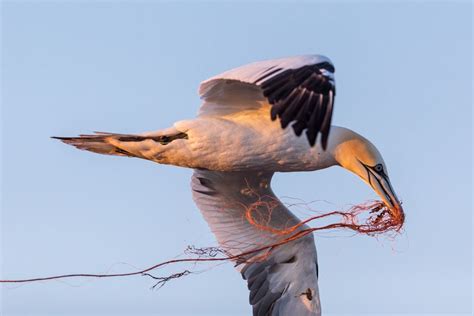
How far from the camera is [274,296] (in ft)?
47.4

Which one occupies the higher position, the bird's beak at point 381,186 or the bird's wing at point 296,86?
the bird's wing at point 296,86

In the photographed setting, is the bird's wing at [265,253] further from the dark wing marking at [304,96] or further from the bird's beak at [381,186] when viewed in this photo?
the dark wing marking at [304,96]

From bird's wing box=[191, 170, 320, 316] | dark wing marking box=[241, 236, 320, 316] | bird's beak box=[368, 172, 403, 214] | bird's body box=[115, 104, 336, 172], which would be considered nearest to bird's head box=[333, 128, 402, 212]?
bird's beak box=[368, 172, 403, 214]

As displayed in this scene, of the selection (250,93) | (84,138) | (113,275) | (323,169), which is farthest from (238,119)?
(113,275)

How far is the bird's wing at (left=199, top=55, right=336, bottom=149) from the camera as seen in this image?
388 inches

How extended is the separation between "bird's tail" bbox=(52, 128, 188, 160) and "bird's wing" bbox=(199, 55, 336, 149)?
2.81 feet

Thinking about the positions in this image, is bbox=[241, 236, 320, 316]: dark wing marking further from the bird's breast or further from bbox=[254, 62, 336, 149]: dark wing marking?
bbox=[254, 62, 336, 149]: dark wing marking

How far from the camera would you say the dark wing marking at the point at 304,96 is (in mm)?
9844

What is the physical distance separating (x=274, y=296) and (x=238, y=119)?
129 inches

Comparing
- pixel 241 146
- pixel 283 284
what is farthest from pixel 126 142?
pixel 283 284

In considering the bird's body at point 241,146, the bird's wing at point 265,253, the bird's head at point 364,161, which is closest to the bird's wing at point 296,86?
the bird's body at point 241,146

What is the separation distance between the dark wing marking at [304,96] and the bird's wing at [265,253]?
3.81 meters

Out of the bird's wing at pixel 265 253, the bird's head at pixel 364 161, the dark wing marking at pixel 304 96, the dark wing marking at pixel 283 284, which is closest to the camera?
the dark wing marking at pixel 304 96

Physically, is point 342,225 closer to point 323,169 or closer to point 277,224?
point 323,169
